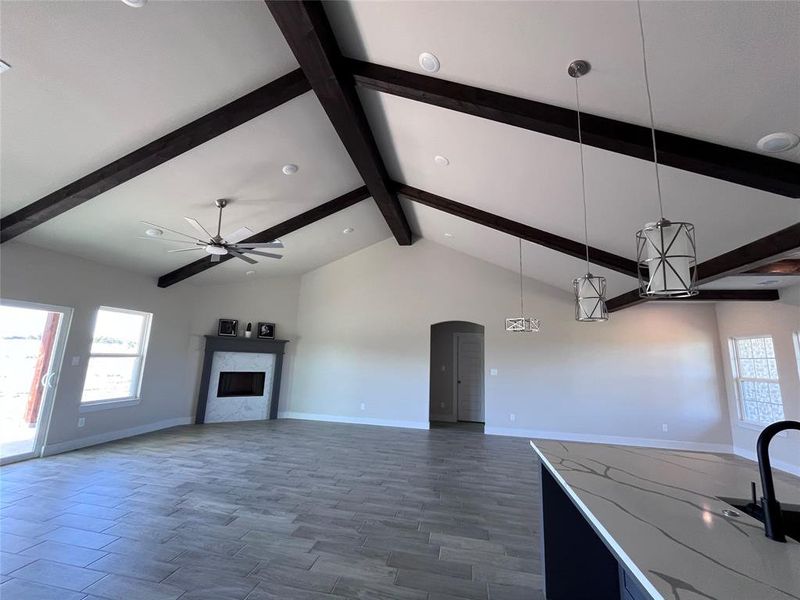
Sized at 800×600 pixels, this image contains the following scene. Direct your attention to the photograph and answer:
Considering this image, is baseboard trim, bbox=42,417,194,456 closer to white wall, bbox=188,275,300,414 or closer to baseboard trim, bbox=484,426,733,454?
white wall, bbox=188,275,300,414

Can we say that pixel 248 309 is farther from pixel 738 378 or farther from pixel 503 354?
pixel 738 378

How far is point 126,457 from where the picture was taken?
4.44 m

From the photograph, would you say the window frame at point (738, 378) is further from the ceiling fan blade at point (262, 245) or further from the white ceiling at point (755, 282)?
the ceiling fan blade at point (262, 245)

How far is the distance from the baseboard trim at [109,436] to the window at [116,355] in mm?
519

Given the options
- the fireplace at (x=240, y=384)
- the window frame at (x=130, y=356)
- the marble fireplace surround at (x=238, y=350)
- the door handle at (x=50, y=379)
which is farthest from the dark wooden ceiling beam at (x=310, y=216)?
the fireplace at (x=240, y=384)

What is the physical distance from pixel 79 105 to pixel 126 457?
4.11 m

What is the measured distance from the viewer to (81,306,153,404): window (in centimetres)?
512

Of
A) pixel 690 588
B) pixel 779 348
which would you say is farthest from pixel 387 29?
pixel 779 348

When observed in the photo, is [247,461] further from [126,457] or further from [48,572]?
[48,572]

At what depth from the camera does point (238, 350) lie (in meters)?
7.11

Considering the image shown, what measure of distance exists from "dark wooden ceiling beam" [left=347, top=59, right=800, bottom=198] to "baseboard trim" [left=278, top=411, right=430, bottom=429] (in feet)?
18.9

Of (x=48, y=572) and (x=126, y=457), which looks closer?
(x=48, y=572)

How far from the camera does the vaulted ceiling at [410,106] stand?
73.5 inches

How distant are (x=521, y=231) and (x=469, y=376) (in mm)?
4738
